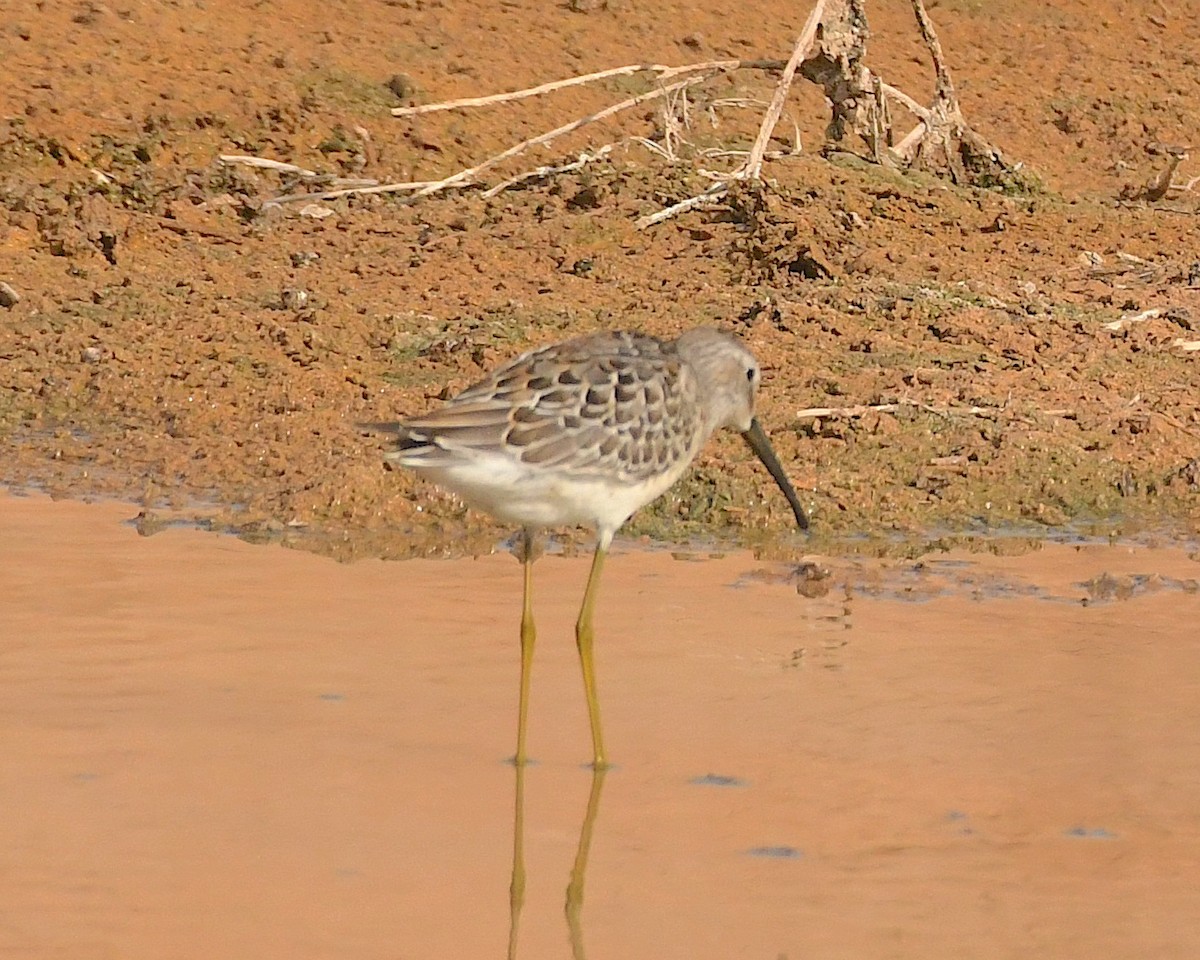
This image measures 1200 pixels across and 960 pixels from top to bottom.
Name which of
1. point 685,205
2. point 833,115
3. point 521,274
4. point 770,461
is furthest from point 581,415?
point 833,115

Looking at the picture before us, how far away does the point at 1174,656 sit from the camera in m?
5.90

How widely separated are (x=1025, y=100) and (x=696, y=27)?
6.29 ft

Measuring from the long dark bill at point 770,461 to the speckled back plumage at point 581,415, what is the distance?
57 cm

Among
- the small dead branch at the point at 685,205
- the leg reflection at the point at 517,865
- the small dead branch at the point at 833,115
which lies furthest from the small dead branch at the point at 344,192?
the leg reflection at the point at 517,865

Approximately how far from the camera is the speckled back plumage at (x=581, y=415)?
5289 mm

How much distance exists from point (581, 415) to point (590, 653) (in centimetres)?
57

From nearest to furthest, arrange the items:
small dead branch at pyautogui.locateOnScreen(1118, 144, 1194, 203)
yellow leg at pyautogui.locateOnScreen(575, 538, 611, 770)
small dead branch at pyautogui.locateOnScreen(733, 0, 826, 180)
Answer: yellow leg at pyautogui.locateOnScreen(575, 538, 611, 770), small dead branch at pyautogui.locateOnScreen(733, 0, 826, 180), small dead branch at pyautogui.locateOnScreen(1118, 144, 1194, 203)

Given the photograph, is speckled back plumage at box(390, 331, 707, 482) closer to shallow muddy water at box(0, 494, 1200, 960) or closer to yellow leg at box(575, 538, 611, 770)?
yellow leg at box(575, 538, 611, 770)

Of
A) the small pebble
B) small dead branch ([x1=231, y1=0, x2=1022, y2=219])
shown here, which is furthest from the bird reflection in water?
small dead branch ([x1=231, y1=0, x2=1022, y2=219])

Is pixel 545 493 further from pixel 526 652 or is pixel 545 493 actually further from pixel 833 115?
pixel 833 115

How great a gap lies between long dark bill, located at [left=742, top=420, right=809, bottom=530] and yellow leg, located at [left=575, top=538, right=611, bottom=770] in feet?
3.09

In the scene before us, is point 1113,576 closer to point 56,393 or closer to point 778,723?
point 778,723

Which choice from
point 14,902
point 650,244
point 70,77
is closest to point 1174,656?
point 14,902

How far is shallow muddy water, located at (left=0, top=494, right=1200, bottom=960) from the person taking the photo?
13.7 feet
